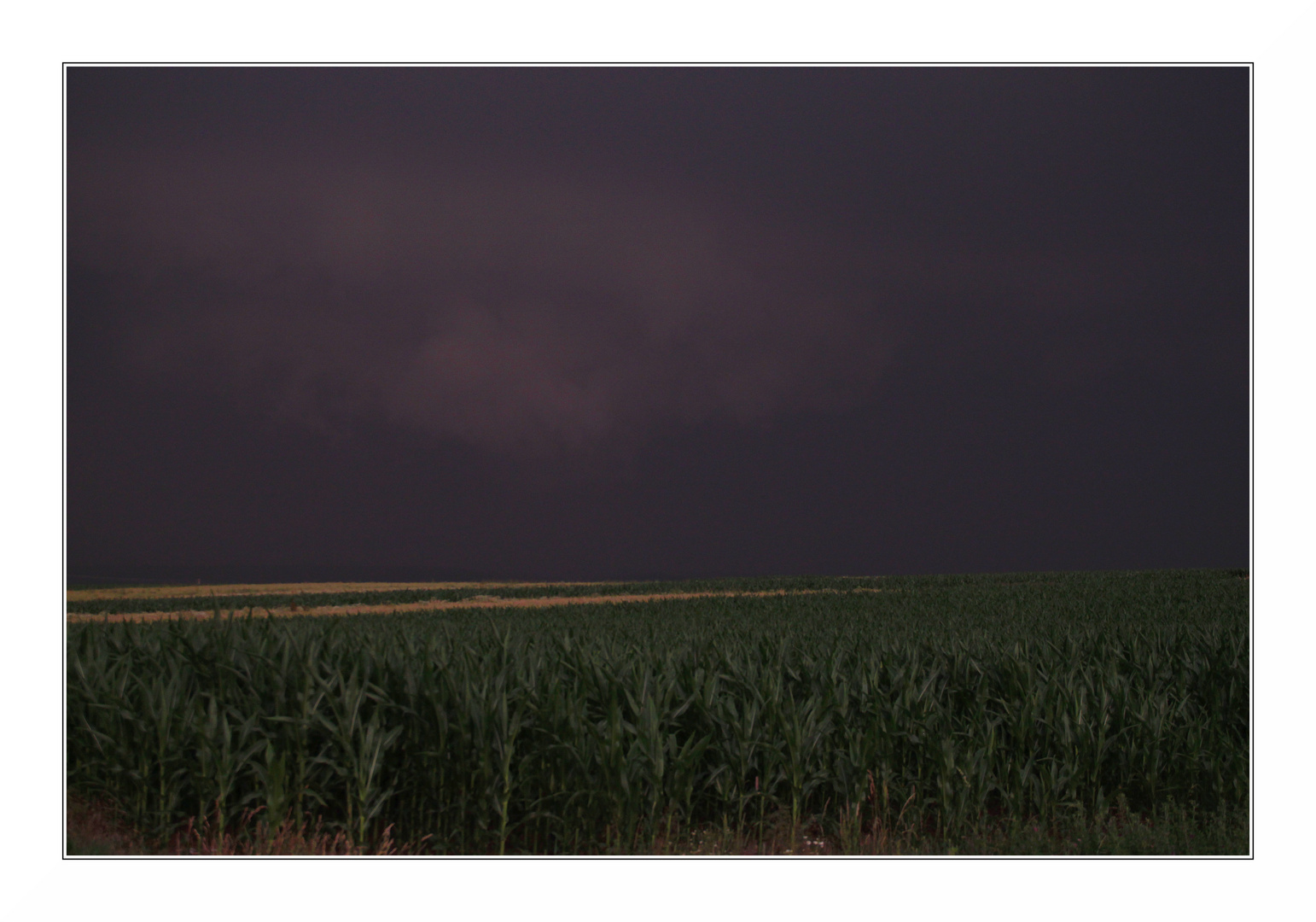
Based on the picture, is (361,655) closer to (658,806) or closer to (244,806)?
(244,806)

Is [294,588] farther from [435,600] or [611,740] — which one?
[611,740]

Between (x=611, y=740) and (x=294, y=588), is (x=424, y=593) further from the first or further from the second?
(x=611, y=740)

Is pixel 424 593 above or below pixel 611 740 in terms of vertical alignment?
below

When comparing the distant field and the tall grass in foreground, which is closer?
the tall grass in foreground

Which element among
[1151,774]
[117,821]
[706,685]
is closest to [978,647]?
[1151,774]

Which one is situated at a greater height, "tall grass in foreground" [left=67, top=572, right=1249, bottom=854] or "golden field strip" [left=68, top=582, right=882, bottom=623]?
"tall grass in foreground" [left=67, top=572, right=1249, bottom=854]

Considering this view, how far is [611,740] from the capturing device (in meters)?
7.07

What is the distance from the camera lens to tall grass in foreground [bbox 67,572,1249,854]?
7.14 m

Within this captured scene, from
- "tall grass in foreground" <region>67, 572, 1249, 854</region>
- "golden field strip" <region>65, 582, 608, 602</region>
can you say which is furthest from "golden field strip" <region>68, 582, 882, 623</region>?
"tall grass in foreground" <region>67, 572, 1249, 854</region>

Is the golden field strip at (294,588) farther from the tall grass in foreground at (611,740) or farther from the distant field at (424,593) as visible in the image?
the tall grass in foreground at (611,740)

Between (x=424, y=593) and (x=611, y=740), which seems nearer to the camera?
(x=611, y=740)

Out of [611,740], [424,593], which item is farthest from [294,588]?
[611,740]

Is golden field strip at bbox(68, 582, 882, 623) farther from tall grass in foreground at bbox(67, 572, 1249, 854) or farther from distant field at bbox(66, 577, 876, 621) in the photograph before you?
tall grass in foreground at bbox(67, 572, 1249, 854)

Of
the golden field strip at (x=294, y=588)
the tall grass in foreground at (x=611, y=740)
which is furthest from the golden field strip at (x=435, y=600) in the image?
the tall grass in foreground at (x=611, y=740)
